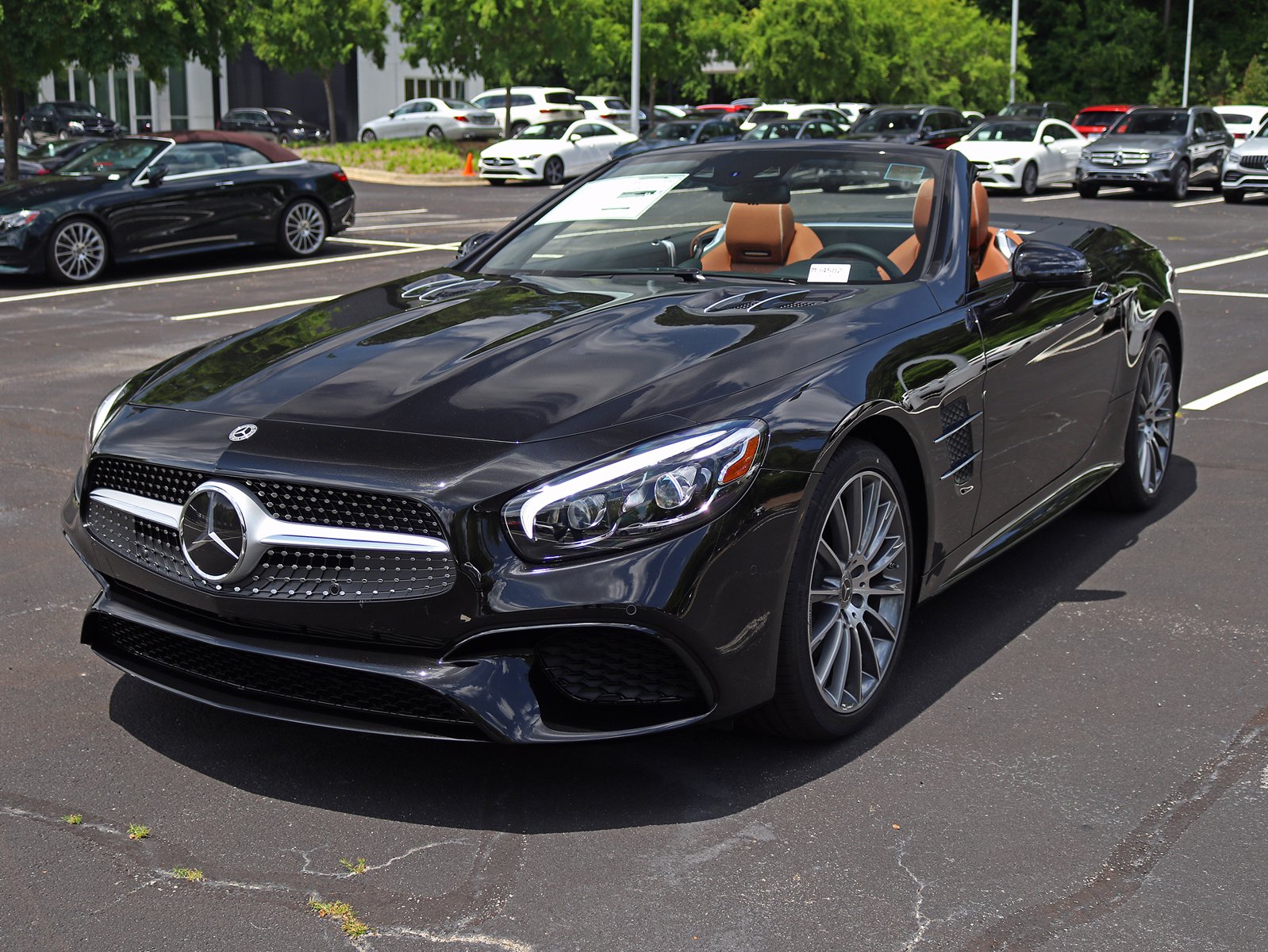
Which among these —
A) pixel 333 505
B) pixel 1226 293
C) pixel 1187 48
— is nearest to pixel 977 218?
pixel 333 505

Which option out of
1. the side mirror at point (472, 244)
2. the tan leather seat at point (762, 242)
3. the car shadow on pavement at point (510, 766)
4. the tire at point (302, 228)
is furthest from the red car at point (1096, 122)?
the car shadow on pavement at point (510, 766)

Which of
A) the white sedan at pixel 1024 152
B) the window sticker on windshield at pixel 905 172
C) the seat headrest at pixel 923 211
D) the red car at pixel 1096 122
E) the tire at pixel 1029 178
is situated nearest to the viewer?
the seat headrest at pixel 923 211

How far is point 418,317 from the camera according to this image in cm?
441

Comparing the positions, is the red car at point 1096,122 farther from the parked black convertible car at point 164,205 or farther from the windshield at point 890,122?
the parked black convertible car at point 164,205

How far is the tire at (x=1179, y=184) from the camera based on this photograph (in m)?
27.6

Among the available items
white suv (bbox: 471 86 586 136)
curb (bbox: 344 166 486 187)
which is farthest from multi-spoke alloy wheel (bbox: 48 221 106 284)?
white suv (bbox: 471 86 586 136)

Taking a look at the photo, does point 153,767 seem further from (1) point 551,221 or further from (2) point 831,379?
(1) point 551,221

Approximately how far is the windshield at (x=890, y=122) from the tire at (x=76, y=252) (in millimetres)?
20159

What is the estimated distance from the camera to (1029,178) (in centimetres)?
2875

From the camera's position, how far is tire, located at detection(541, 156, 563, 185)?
32125 millimetres

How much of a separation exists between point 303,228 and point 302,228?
0.06 ft

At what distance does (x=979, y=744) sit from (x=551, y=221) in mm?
2580

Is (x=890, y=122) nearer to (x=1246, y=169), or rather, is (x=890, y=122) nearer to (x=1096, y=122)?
(x=1246, y=169)

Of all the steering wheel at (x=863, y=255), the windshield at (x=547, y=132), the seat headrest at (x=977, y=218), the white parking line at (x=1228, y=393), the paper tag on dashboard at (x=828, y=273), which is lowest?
the white parking line at (x=1228, y=393)
